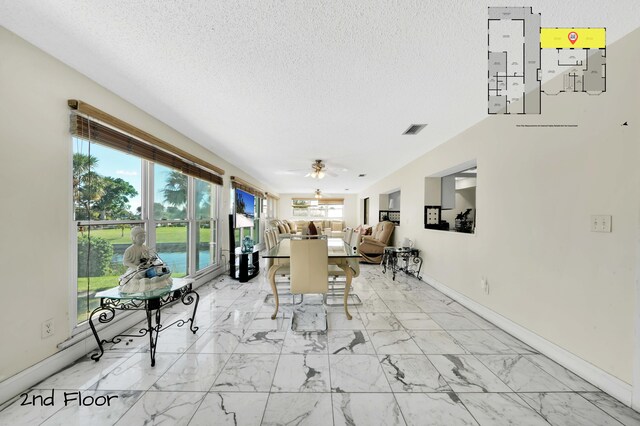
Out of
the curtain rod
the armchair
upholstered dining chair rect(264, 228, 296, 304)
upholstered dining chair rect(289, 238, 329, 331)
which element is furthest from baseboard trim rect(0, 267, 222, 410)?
the armchair

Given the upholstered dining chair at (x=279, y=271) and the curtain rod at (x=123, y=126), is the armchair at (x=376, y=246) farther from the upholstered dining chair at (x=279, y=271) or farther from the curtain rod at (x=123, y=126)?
the curtain rod at (x=123, y=126)

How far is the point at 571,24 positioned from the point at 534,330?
2.31 meters

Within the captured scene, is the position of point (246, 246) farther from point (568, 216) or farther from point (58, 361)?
point (568, 216)

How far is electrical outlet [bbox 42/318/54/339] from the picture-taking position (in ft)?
5.19

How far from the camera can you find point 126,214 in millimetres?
2422

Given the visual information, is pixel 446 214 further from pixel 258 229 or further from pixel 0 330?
pixel 0 330

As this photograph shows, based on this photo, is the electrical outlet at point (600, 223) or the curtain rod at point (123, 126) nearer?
the electrical outlet at point (600, 223)

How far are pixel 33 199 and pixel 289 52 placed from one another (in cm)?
202

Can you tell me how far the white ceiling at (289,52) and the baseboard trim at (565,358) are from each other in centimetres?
221

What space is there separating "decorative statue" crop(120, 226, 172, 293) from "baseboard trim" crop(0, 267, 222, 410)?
0.55 metres

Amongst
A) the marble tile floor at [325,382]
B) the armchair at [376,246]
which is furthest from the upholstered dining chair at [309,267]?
the armchair at [376,246]

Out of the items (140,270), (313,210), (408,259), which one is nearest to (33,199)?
(140,270)

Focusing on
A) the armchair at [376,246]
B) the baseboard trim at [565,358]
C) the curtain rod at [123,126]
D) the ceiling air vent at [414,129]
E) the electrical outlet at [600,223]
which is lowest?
the baseboard trim at [565,358]

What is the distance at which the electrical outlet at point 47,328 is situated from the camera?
1.58 m
